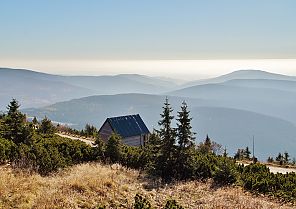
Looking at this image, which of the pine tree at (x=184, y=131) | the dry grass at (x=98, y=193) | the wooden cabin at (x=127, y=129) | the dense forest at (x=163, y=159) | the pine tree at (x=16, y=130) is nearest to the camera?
the dry grass at (x=98, y=193)

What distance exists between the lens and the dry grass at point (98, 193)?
873 cm

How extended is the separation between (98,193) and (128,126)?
3835 centimetres

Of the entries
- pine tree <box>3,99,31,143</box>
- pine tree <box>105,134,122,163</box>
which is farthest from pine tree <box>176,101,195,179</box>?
pine tree <box>3,99,31,143</box>

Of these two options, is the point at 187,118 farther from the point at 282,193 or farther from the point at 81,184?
the point at 81,184

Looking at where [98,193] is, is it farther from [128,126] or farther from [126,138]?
[128,126]

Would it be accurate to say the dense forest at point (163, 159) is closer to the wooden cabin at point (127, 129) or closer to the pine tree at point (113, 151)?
the pine tree at point (113, 151)

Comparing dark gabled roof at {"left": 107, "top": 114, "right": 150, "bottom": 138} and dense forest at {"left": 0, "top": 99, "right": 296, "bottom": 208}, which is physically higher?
dense forest at {"left": 0, "top": 99, "right": 296, "bottom": 208}

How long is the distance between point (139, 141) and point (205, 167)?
33994 millimetres

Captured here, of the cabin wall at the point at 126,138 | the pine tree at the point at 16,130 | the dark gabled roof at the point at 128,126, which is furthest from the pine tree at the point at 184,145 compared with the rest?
the cabin wall at the point at 126,138

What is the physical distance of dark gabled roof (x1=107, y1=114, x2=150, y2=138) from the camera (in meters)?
A: 47.2

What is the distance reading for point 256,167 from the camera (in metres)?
17.9

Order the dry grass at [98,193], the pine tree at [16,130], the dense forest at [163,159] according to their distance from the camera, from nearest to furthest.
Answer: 1. the dry grass at [98,193]
2. the dense forest at [163,159]
3. the pine tree at [16,130]

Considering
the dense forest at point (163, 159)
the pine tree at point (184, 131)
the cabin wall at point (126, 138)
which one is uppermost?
the pine tree at point (184, 131)

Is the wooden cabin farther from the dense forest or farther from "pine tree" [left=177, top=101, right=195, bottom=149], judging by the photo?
"pine tree" [left=177, top=101, right=195, bottom=149]
